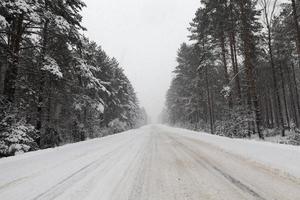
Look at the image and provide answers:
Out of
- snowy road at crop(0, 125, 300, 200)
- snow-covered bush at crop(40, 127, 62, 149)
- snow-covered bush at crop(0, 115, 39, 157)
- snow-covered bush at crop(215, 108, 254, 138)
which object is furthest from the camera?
snow-covered bush at crop(215, 108, 254, 138)

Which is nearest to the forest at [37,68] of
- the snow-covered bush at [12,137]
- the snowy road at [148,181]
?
the snow-covered bush at [12,137]

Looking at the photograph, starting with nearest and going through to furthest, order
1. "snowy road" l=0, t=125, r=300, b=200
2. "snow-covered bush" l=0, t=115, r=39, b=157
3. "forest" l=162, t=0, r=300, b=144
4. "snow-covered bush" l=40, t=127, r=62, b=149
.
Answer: "snowy road" l=0, t=125, r=300, b=200 → "snow-covered bush" l=0, t=115, r=39, b=157 → "snow-covered bush" l=40, t=127, r=62, b=149 → "forest" l=162, t=0, r=300, b=144

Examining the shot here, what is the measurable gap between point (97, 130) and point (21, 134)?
18.5m

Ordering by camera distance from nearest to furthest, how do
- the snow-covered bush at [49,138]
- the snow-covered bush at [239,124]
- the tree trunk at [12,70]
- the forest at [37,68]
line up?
the forest at [37,68]
the tree trunk at [12,70]
the snow-covered bush at [49,138]
the snow-covered bush at [239,124]

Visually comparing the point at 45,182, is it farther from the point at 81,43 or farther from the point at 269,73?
the point at 269,73

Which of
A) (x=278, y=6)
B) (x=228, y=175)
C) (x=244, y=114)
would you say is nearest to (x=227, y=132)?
(x=244, y=114)

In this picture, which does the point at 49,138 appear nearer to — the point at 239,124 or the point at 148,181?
the point at 148,181

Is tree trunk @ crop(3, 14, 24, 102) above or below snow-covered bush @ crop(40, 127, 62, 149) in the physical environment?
above

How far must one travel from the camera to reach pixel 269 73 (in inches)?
1193

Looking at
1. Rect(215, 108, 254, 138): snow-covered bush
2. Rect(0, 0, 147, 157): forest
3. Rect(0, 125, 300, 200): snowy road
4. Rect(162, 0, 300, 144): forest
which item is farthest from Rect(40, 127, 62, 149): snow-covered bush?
Rect(215, 108, 254, 138): snow-covered bush

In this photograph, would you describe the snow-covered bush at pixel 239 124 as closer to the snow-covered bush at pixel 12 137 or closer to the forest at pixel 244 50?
the forest at pixel 244 50

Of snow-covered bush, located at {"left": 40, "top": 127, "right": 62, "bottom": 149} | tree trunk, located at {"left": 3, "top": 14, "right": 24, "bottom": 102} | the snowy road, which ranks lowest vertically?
the snowy road

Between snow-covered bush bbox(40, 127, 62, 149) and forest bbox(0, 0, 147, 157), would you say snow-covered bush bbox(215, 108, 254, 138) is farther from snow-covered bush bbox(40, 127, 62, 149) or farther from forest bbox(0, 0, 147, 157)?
snow-covered bush bbox(40, 127, 62, 149)

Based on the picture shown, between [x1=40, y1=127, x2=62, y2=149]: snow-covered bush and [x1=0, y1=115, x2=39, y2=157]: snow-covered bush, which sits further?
[x1=40, y1=127, x2=62, y2=149]: snow-covered bush
